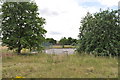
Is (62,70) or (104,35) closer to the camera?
(62,70)

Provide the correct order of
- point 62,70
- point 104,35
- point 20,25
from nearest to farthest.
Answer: point 62,70
point 104,35
point 20,25

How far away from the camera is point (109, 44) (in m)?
13.4

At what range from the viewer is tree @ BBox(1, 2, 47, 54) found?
1481cm

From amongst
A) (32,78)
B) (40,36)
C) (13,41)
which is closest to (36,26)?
(40,36)

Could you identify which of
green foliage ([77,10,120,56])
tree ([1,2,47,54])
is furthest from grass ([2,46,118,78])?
tree ([1,2,47,54])

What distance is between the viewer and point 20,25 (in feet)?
50.2

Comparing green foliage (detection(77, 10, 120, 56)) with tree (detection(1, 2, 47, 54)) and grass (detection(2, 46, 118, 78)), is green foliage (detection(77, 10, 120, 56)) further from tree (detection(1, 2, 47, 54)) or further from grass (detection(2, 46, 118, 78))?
tree (detection(1, 2, 47, 54))

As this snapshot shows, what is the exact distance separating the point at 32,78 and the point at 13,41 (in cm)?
968

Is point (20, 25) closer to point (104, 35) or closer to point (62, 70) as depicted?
point (104, 35)

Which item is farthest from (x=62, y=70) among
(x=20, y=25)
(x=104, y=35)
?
(x=20, y=25)

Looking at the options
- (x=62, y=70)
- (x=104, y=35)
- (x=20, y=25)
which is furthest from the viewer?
(x=20, y=25)

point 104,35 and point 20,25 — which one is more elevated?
point 20,25

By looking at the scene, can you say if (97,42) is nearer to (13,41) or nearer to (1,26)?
(13,41)

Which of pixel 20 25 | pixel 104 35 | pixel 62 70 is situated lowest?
pixel 62 70
